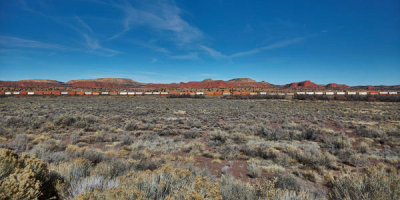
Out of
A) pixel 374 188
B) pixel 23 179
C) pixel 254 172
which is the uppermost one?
pixel 23 179

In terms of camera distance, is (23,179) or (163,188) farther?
(163,188)

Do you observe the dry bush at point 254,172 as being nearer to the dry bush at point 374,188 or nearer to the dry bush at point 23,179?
the dry bush at point 374,188

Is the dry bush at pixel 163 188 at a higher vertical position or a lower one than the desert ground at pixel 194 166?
higher

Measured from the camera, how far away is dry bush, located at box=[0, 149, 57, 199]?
79.6 inches

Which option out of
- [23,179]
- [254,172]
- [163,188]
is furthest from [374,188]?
[23,179]

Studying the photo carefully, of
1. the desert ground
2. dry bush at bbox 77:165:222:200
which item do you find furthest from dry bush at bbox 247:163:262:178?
dry bush at bbox 77:165:222:200

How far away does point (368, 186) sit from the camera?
322 cm

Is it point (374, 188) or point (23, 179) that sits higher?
point (23, 179)

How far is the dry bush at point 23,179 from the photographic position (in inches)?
79.6

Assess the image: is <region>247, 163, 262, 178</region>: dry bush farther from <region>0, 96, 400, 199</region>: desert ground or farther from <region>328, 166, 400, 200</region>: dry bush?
<region>328, 166, 400, 200</region>: dry bush

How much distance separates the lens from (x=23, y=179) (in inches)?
88.2

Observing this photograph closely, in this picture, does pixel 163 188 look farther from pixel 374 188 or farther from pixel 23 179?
pixel 374 188

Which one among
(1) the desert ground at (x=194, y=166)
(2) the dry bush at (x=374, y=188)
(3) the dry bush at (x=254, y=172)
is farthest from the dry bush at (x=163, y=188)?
(3) the dry bush at (x=254, y=172)

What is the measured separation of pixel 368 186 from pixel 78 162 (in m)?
5.63
